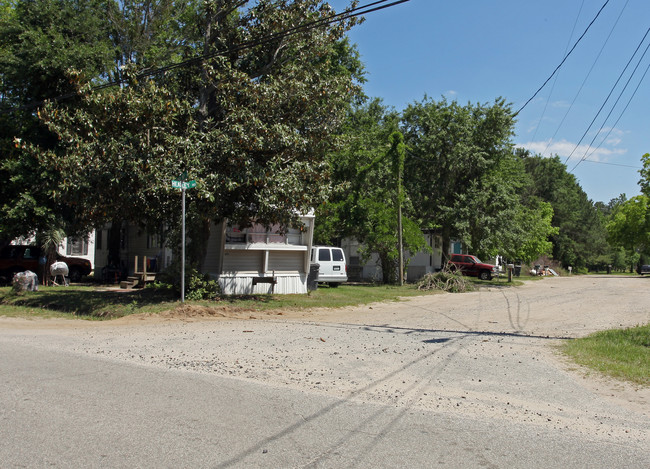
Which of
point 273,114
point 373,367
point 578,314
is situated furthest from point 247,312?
point 578,314

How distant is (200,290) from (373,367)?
9.12 meters

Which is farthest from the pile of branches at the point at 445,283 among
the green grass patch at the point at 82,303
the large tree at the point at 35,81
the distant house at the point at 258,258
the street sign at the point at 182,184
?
the large tree at the point at 35,81

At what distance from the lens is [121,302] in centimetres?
1544

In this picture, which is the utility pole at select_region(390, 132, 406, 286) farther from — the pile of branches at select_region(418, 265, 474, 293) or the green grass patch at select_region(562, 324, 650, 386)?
the green grass patch at select_region(562, 324, 650, 386)

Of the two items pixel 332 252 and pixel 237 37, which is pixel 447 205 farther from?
pixel 237 37

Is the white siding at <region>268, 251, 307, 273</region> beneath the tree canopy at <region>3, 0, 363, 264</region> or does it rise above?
beneath

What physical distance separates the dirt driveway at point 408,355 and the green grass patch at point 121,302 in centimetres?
108

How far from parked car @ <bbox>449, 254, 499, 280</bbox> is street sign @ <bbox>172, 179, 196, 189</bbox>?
29.1m

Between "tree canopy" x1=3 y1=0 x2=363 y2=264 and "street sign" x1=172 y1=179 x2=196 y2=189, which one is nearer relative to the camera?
"street sign" x1=172 y1=179 x2=196 y2=189

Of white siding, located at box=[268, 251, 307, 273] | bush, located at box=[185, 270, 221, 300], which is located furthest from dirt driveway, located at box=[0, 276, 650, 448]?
white siding, located at box=[268, 251, 307, 273]

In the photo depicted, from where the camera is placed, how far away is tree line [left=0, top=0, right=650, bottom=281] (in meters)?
14.0

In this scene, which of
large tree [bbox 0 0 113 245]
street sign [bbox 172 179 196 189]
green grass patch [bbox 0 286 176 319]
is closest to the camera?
street sign [bbox 172 179 196 189]

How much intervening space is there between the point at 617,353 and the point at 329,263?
16048 millimetres

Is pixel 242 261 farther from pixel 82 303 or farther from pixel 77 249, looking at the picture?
pixel 77 249
